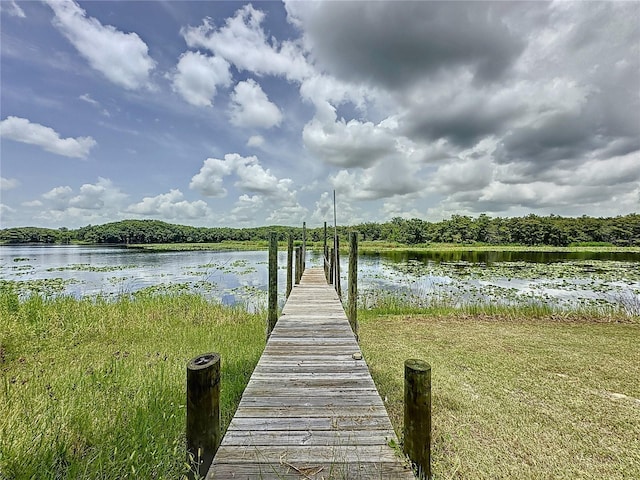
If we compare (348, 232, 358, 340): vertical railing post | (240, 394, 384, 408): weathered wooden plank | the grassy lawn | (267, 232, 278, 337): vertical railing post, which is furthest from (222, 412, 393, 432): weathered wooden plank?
(348, 232, 358, 340): vertical railing post

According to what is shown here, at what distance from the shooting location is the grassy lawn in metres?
2.82

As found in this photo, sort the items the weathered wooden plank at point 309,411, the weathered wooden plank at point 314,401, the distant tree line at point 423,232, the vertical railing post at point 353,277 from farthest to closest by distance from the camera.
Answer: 1. the distant tree line at point 423,232
2. the vertical railing post at point 353,277
3. the weathered wooden plank at point 314,401
4. the weathered wooden plank at point 309,411

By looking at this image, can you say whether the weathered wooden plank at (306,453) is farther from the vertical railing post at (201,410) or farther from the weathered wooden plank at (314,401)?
the weathered wooden plank at (314,401)

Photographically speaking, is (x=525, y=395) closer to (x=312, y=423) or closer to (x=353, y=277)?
(x=353, y=277)

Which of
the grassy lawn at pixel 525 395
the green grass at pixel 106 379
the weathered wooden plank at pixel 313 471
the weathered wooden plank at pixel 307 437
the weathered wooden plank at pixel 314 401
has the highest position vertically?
the weathered wooden plank at pixel 313 471

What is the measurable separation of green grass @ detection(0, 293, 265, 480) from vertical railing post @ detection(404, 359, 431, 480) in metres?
1.68

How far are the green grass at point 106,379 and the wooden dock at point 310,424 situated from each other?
65 centimetres

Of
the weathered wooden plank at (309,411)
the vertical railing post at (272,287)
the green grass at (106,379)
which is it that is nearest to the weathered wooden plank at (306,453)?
the weathered wooden plank at (309,411)

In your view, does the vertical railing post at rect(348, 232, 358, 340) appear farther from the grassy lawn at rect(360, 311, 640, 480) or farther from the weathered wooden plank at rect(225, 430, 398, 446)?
the weathered wooden plank at rect(225, 430, 398, 446)

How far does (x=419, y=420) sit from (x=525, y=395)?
10.7ft

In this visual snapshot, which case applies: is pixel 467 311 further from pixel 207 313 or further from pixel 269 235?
pixel 207 313

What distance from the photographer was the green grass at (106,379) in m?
2.33

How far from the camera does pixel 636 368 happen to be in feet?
16.1

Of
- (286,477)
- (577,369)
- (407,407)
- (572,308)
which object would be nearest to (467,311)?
(572,308)
